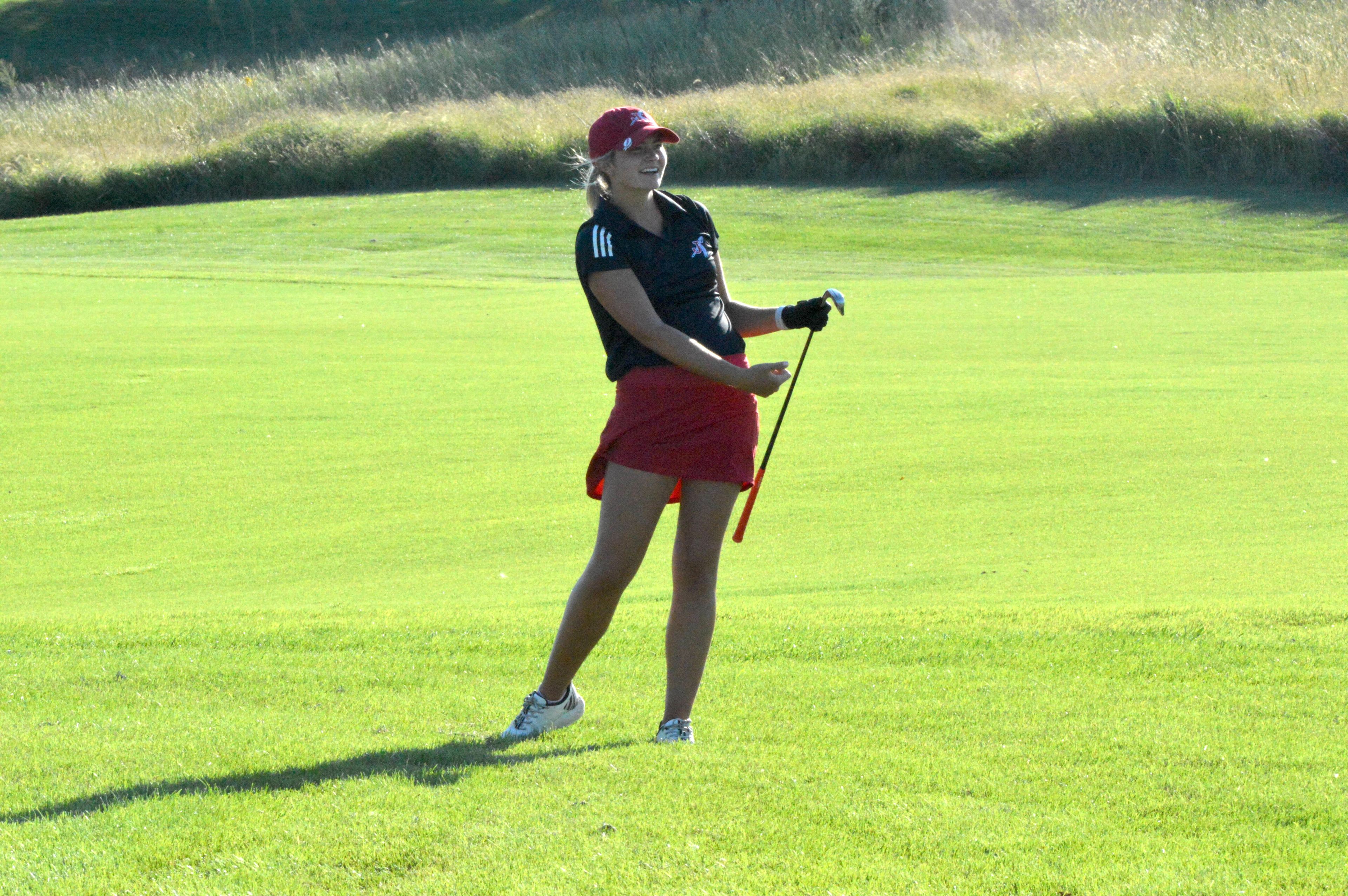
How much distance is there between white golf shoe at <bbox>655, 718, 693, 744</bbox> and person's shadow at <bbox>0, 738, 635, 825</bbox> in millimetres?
84

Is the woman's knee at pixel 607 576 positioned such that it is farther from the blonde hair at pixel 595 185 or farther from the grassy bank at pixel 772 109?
the grassy bank at pixel 772 109

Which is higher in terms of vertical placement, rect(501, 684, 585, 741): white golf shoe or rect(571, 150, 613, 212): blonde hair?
rect(571, 150, 613, 212): blonde hair

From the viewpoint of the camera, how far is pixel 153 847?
9.17ft

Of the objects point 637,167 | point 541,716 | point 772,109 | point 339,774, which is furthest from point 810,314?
point 772,109

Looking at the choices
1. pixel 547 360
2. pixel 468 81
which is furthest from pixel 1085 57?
pixel 547 360

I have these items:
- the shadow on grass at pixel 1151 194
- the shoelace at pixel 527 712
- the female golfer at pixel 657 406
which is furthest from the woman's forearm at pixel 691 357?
the shadow on grass at pixel 1151 194

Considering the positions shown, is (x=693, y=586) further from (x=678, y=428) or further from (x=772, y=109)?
(x=772, y=109)

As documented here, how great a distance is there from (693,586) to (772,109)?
23.6 metres

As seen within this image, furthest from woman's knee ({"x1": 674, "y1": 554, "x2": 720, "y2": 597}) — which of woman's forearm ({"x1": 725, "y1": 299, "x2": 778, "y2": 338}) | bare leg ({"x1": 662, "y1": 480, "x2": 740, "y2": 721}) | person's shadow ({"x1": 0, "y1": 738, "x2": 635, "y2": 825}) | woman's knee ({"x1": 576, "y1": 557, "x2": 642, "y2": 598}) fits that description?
woman's forearm ({"x1": 725, "y1": 299, "x2": 778, "y2": 338})

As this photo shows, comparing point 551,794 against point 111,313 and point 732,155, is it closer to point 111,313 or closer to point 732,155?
point 111,313

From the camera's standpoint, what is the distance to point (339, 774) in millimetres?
3260

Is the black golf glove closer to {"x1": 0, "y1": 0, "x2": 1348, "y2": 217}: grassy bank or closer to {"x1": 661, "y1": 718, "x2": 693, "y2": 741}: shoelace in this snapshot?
{"x1": 661, "y1": 718, "x2": 693, "y2": 741}: shoelace

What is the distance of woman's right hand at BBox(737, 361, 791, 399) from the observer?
343 cm

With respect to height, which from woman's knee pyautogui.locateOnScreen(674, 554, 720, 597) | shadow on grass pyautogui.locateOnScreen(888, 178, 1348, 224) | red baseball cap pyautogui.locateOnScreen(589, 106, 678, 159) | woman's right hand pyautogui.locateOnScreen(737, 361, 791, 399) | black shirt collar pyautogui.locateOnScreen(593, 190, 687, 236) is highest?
red baseball cap pyautogui.locateOnScreen(589, 106, 678, 159)
